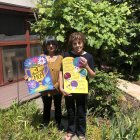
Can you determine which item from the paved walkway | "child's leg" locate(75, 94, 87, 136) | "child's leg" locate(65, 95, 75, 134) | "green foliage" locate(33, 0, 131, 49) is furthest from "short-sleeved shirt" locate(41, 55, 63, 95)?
the paved walkway

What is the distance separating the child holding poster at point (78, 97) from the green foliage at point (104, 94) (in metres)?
1.17

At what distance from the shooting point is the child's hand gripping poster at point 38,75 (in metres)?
5.38

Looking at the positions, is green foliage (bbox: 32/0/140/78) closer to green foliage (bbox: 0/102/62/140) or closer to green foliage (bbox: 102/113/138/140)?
green foliage (bbox: 0/102/62/140)

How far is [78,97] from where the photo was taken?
5.21 metres

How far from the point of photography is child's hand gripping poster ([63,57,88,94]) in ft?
16.8

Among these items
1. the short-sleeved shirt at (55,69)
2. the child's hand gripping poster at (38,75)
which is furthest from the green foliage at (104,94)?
the child's hand gripping poster at (38,75)

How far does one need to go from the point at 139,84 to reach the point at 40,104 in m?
4.45

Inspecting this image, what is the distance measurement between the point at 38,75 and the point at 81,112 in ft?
2.72

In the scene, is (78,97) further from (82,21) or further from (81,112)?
(82,21)

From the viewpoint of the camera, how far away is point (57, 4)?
6.54 metres

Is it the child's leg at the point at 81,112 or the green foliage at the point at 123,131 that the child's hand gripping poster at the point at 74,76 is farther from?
the green foliage at the point at 123,131

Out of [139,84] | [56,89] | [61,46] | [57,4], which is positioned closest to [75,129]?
[56,89]

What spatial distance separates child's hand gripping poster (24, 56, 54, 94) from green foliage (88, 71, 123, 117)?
1.26 metres

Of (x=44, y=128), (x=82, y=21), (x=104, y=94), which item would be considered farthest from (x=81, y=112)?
(x=82, y=21)
